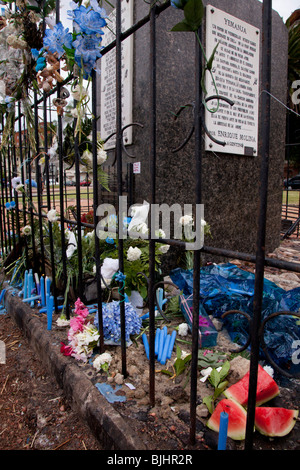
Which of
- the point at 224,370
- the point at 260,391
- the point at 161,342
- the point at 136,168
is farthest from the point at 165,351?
the point at 136,168

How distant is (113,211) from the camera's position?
11.4 ft

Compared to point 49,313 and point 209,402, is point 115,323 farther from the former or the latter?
point 209,402

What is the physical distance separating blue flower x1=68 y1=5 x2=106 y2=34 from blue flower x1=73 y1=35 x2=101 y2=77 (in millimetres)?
49

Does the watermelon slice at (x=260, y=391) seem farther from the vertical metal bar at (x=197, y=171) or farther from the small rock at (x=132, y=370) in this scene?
the small rock at (x=132, y=370)

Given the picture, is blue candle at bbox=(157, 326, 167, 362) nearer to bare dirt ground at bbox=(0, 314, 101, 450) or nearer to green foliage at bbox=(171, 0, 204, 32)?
bare dirt ground at bbox=(0, 314, 101, 450)

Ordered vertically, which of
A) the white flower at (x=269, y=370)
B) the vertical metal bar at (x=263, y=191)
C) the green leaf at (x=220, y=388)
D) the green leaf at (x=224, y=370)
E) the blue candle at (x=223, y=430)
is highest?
the vertical metal bar at (x=263, y=191)

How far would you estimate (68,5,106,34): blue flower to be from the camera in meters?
1.14

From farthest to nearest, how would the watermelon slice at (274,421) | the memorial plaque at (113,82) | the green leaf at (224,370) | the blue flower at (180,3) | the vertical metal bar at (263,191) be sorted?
the memorial plaque at (113,82)
the green leaf at (224,370)
the watermelon slice at (274,421)
the blue flower at (180,3)
the vertical metal bar at (263,191)

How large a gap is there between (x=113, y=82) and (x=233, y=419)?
3292mm

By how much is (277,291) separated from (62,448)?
1.60 meters

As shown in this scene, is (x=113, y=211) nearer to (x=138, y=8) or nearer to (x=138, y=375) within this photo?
(x=138, y=8)

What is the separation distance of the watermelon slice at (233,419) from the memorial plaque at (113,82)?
8.33 ft

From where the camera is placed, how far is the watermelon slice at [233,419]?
1039 mm

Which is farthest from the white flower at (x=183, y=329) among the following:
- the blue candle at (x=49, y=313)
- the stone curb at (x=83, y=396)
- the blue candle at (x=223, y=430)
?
the blue candle at (x=223, y=430)
